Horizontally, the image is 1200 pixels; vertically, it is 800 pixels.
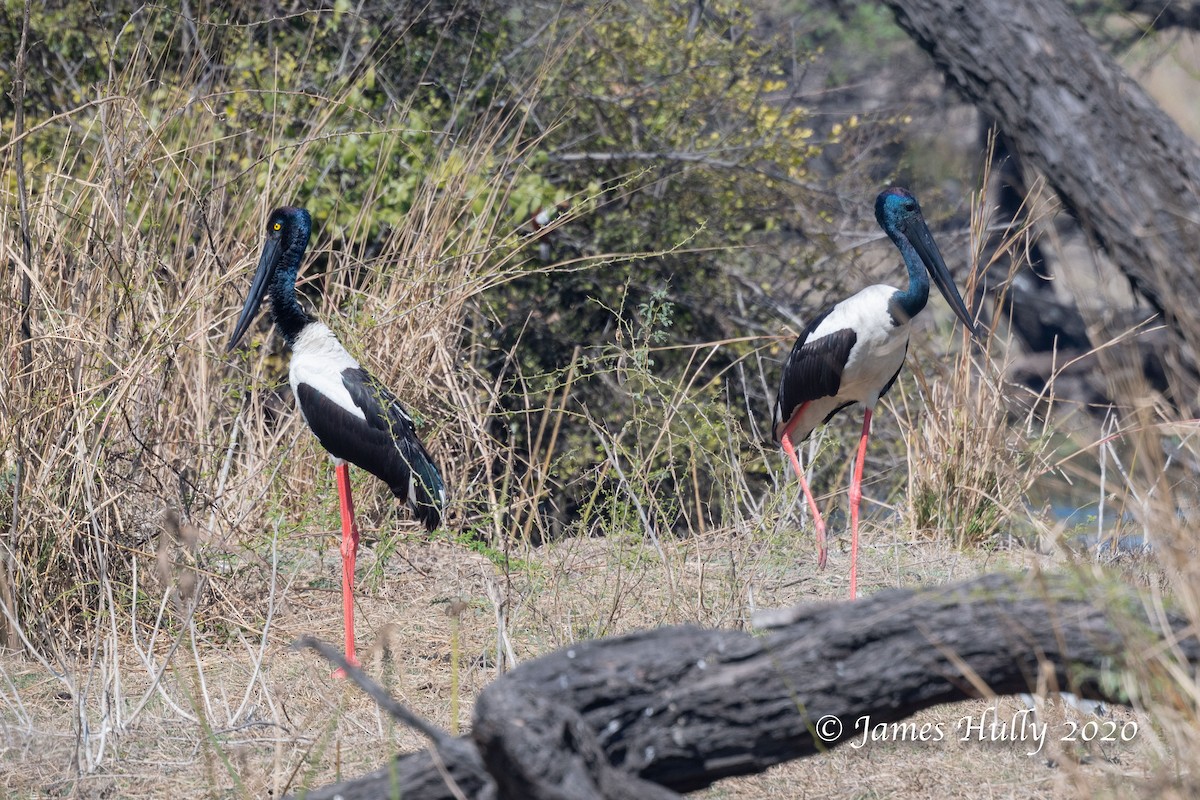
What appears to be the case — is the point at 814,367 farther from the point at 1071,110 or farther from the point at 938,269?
the point at 1071,110

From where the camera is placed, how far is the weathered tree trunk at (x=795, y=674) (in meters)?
2.06

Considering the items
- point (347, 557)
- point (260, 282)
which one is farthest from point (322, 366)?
point (347, 557)

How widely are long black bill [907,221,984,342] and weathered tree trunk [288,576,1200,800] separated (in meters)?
2.79

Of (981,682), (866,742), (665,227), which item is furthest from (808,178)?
(981,682)

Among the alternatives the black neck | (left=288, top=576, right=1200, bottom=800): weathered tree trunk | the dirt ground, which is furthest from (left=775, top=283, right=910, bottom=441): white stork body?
(left=288, top=576, right=1200, bottom=800): weathered tree trunk

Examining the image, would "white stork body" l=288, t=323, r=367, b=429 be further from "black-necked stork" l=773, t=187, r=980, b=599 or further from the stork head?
"black-necked stork" l=773, t=187, r=980, b=599

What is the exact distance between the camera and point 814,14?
38.0ft

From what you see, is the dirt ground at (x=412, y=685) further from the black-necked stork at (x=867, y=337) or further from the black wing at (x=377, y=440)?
the black-necked stork at (x=867, y=337)

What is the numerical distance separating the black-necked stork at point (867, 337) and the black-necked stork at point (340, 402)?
4.63 ft

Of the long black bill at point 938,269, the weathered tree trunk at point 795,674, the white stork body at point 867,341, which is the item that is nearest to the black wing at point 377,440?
the white stork body at point 867,341

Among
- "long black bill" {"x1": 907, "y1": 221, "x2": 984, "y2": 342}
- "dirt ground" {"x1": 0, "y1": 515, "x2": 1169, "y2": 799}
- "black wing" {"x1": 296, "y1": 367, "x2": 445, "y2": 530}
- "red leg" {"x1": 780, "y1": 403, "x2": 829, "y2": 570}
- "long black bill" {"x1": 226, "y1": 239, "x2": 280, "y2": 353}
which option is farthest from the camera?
"long black bill" {"x1": 907, "y1": 221, "x2": 984, "y2": 342}

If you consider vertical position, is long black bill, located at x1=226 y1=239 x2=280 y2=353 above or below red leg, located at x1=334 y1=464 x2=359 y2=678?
above

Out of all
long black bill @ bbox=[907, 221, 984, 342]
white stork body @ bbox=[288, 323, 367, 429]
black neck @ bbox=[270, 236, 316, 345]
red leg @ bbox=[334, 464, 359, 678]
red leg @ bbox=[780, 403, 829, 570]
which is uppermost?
black neck @ bbox=[270, 236, 316, 345]

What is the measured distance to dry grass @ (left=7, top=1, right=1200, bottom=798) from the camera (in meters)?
2.90
